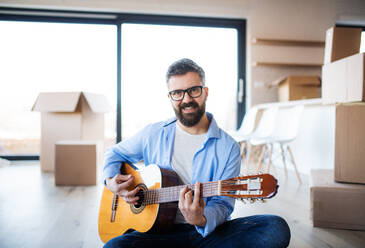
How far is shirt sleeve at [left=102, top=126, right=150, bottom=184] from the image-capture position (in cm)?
137

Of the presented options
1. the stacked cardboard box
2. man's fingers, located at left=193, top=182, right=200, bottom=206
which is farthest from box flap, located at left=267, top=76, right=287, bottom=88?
man's fingers, located at left=193, top=182, right=200, bottom=206

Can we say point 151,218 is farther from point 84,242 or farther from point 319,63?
point 319,63

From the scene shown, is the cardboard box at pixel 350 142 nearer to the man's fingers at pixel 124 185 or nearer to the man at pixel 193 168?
the man at pixel 193 168

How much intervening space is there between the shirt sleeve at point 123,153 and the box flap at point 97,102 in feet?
7.56

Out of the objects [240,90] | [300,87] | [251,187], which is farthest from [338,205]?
[240,90]

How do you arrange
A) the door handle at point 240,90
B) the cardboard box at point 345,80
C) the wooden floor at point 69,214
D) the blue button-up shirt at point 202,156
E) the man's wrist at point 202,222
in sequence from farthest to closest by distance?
the door handle at point 240,90
the cardboard box at point 345,80
the wooden floor at point 69,214
the blue button-up shirt at point 202,156
the man's wrist at point 202,222

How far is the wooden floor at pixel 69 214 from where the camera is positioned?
153cm

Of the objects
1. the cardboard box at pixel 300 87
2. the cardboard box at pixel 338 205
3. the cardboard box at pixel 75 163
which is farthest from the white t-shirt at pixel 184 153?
the cardboard box at pixel 300 87

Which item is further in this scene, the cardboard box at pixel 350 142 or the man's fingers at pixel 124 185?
the cardboard box at pixel 350 142

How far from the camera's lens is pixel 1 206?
2148mm

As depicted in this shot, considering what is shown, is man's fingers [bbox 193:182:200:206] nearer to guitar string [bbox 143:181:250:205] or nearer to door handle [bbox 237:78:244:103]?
guitar string [bbox 143:181:250:205]

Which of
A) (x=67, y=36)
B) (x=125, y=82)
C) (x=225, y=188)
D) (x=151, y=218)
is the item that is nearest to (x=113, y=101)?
(x=125, y=82)

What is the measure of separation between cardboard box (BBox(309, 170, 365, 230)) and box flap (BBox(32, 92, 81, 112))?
9.40 ft

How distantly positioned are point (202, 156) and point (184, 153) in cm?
11
